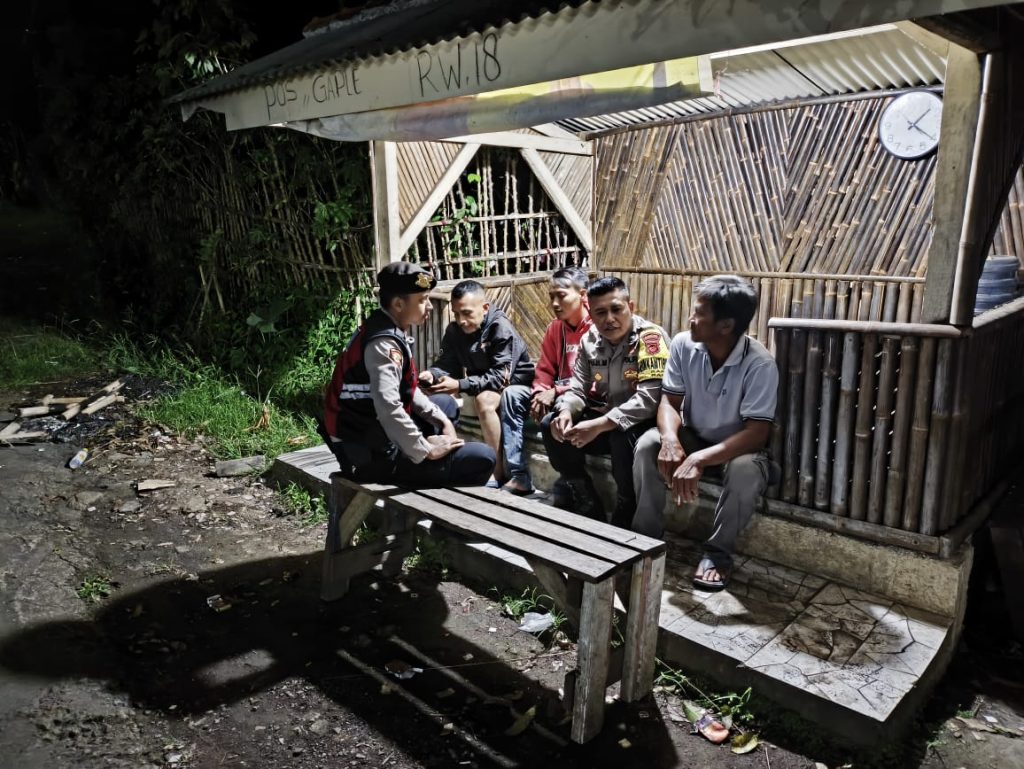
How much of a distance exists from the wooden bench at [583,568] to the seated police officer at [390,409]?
110 millimetres

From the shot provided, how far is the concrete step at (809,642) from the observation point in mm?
2857

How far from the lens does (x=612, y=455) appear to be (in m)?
4.13

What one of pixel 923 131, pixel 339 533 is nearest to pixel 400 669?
pixel 339 533

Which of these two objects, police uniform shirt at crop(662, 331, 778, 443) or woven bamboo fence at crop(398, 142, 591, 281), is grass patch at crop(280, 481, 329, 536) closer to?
woven bamboo fence at crop(398, 142, 591, 281)

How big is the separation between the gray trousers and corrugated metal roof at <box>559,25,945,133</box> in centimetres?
250

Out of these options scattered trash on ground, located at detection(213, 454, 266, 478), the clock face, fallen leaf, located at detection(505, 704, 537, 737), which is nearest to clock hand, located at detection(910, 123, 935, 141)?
the clock face

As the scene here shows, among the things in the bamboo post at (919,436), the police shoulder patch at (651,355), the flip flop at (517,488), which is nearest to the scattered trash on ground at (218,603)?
the flip flop at (517,488)

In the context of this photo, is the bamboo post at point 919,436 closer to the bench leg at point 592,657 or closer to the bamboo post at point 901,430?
the bamboo post at point 901,430

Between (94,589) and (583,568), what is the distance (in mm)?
2992

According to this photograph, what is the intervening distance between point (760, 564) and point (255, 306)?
6.10 m

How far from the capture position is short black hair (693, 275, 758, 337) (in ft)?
12.0

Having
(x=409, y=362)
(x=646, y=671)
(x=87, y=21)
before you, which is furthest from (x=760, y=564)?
(x=87, y=21)

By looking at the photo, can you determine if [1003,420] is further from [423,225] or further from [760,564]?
[423,225]

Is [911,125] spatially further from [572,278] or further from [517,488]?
[517,488]
